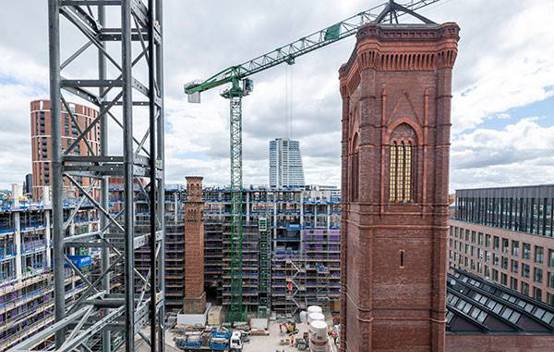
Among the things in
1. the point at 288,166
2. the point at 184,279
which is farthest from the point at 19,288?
the point at 288,166

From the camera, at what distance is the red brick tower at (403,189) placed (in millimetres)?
14648

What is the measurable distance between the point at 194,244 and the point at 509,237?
4724 cm

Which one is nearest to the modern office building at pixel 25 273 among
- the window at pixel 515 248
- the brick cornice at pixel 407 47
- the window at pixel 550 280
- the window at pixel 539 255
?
the brick cornice at pixel 407 47

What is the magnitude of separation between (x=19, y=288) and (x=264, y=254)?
28117 millimetres

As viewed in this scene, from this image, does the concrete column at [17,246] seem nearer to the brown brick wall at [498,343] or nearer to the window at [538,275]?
the brown brick wall at [498,343]

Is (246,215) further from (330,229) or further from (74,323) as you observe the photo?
(74,323)

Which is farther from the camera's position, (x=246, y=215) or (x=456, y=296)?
(x=246, y=215)

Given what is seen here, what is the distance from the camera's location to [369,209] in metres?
15.2

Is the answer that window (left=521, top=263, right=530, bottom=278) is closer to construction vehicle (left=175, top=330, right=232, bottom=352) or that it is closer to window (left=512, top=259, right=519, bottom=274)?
window (left=512, top=259, right=519, bottom=274)

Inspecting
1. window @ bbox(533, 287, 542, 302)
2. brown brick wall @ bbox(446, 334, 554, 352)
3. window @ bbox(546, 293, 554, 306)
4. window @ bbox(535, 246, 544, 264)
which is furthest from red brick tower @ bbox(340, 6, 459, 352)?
window @ bbox(533, 287, 542, 302)

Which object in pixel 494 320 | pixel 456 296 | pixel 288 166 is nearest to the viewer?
pixel 494 320

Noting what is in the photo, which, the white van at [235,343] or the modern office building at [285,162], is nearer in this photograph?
the white van at [235,343]

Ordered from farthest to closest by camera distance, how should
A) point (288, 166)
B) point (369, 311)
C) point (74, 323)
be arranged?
point (288, 166) → point (369, 311) → point (74, 323)

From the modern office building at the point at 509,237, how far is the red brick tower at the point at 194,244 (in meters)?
45.8
